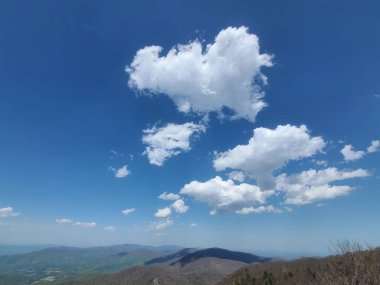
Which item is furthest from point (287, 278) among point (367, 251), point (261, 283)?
point (367, 251)

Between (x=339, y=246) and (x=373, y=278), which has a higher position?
(x=339, y=246)

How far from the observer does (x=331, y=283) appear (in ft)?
101

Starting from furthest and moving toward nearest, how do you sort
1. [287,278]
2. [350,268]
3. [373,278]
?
[287,278] < [350,268] < [373,278]

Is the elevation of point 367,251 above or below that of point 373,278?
above

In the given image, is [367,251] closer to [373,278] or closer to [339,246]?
[339,246]

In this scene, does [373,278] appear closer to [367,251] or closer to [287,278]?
[367,251]

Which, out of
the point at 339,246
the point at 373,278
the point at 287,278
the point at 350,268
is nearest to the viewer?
the point at 373,278

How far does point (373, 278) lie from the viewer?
30.8 meters

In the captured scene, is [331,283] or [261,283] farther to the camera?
[261,283]

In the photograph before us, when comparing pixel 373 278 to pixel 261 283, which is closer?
pixel 373 278

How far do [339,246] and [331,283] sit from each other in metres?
9.30

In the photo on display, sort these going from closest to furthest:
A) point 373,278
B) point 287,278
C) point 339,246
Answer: point 373,278
point 339,246
point 287,278

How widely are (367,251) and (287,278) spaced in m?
100

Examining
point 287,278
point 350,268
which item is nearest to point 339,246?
point 350,268
